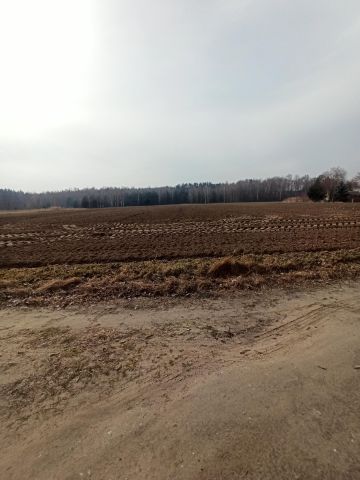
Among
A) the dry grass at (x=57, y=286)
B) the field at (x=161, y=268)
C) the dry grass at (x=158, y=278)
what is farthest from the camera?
the dry grass at (x=57, y=286)

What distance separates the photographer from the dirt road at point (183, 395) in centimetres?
330

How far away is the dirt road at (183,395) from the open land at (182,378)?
0.05ft

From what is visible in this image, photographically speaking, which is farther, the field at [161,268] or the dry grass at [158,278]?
the field at [161,268]

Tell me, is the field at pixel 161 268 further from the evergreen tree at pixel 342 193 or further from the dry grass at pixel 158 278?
the evergreen tree at pixel 342 193

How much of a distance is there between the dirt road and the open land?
2 cm

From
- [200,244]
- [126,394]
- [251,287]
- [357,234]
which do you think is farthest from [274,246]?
[126,394]

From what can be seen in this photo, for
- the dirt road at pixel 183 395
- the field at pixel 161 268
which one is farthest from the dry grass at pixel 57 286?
the dirt road at pixel 183 395

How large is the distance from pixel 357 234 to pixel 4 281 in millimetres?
19770

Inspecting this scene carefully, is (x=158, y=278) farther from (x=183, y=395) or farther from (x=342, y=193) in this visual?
(x=342, y=193)

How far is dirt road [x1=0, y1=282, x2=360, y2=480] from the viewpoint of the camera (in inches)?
130

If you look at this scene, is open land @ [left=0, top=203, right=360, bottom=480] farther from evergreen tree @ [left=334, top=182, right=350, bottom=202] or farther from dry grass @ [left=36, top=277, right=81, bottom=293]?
evergreen tree @ [left=334, top=182, right=350, bottom=202]

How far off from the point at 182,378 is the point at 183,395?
0.40 metres

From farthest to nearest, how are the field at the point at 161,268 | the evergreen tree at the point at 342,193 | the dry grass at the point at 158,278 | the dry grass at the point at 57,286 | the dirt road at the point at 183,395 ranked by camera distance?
the evergreen tree at the point at 342,193
the dry grass at the point at 57,286
the field at the point at 161,268
the dry grass at the point at 158,278
the dirt road at the point at 183,395

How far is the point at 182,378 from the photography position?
4758 mm
